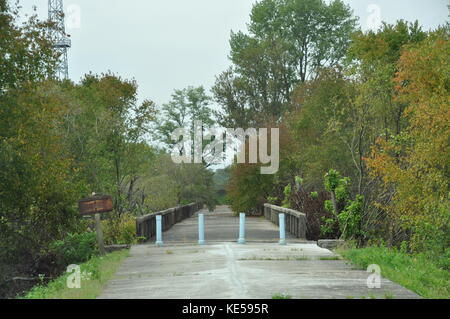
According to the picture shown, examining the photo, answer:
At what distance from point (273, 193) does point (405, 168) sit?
2144cm

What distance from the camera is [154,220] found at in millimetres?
26406

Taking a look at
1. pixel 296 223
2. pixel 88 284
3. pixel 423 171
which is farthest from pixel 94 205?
pixel 423 171

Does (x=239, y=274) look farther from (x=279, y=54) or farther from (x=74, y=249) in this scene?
(x=279, y=54)

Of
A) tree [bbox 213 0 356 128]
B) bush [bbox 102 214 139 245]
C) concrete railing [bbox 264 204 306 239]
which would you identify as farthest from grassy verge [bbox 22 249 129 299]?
tree [bbox 213 0 356 128]

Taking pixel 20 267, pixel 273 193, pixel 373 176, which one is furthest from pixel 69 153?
pixel 273 193

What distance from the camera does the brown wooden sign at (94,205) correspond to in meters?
19.2

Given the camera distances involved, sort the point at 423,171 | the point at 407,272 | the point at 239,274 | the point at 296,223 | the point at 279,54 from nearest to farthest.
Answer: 1. the point at 239,274
2. the point at 407,272
3. the point at 423,171
4. the point at 296,223
5. the point at 279,54

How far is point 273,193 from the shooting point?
146 feet

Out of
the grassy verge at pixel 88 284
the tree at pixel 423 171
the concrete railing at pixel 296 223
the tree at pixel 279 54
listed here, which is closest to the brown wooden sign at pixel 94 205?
the grassy verge at pixel 88 284

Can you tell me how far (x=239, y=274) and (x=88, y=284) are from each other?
279cm

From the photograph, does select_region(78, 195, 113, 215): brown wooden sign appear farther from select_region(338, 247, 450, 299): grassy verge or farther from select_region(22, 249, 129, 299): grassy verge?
select_region(338, 247, 450, 299): grassy verge

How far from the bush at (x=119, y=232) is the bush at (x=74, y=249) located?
0.46 meters

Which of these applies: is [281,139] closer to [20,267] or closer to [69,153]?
[69,153]

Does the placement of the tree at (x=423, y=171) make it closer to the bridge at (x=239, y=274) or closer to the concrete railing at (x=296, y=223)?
the concrete railing at (x=296, y=223)
